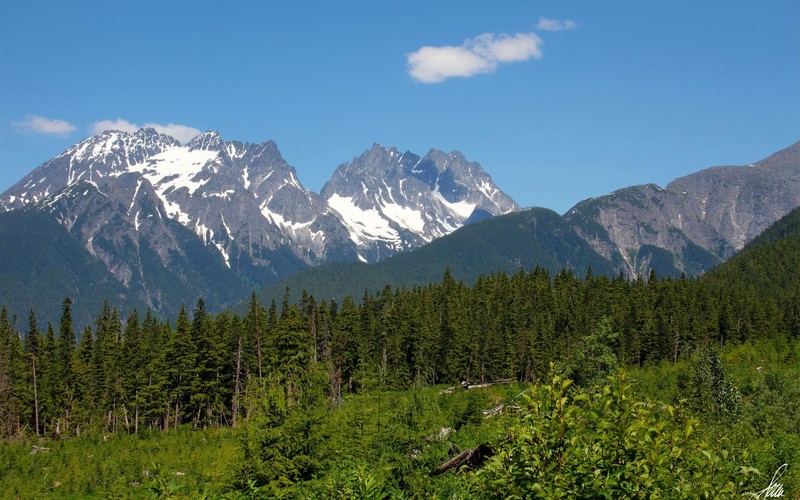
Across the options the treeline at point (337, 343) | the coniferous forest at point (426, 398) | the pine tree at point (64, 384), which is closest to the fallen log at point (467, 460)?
the coniferous forest at point (426, 398)

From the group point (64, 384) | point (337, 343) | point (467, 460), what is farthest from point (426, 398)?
point (64, 384)

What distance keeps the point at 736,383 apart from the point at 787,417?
1058 inches

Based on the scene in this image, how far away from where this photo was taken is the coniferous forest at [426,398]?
330 inches

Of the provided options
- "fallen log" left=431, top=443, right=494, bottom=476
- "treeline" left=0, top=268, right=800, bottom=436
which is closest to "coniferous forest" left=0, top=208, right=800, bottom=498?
"fallen log" left=431, top=443, right=494, bottom=476

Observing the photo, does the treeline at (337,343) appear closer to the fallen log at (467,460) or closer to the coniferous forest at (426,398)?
the coniferous forest at (426,398)

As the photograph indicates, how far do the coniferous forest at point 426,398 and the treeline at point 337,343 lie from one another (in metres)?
0.36

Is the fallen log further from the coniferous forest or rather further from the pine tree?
the pine tree

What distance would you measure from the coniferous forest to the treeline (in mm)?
364

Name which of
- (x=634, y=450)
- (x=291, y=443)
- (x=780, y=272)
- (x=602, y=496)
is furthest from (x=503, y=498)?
(x=780, y=272)

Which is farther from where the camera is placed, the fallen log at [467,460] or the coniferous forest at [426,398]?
the fallen log at [467,460]

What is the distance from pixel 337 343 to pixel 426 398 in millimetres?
69740

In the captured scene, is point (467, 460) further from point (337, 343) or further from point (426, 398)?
point (337, 343)

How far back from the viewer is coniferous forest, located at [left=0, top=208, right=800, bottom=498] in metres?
8.38

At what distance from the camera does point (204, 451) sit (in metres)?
57.6
